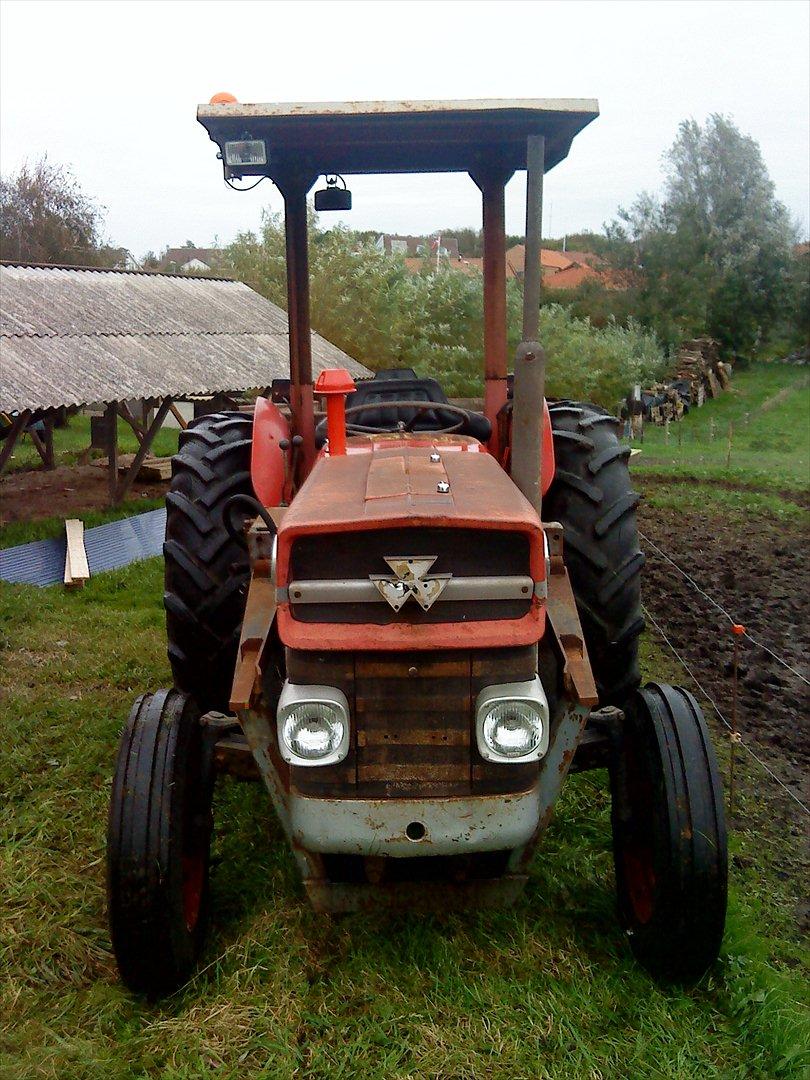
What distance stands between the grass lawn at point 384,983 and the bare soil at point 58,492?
7184 millimetres

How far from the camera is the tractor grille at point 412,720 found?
244 cm

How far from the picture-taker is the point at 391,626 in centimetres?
240

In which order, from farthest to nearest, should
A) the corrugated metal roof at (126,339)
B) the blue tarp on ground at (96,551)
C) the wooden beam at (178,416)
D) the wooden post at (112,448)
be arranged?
the wooden beam at (178,416)
the wooden post at (112,448)
the corrugated metal roof at (126,339)
the blue tarp on ground at (96,551)

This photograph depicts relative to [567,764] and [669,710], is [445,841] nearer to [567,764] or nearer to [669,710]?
[567,764]

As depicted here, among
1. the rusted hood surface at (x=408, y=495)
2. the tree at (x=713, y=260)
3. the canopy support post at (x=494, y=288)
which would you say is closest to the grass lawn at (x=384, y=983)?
the rusted hood surface at (x=408, y=495)

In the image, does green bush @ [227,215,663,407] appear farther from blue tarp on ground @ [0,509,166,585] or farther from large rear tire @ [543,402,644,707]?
large rear tire @ [543,402,644,707]

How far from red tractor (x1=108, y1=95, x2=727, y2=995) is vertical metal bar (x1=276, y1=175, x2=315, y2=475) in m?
0.06

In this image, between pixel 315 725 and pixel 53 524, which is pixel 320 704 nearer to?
pixel 315 725

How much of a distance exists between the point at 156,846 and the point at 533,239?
6.57ft

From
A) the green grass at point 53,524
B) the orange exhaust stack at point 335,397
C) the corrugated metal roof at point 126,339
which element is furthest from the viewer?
the corrugated metal roof at point 126,339

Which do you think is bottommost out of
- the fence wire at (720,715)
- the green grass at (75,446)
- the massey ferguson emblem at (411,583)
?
the fence wire at (720,715)

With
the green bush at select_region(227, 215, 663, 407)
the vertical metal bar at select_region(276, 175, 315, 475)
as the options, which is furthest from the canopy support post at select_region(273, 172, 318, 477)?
the green bush at select_region(227, 215, 663, 407)

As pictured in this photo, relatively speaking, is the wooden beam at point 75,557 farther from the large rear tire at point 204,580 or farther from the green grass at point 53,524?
the large rear tire at point 204,580

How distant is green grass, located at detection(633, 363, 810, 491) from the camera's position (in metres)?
12.2
